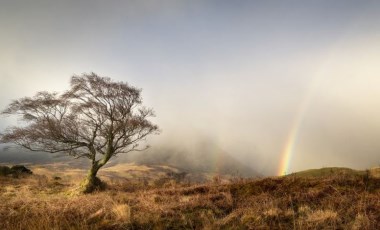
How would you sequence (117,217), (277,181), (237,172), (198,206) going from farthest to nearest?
(237,172) < (277,181) < (198,206) < (117,217)

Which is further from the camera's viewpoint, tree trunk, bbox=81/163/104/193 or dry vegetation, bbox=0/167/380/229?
tree trunk, bbox=81/163/104/193

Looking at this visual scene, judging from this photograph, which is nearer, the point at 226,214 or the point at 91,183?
the point at 226,214

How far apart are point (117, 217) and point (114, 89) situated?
22.0 metres

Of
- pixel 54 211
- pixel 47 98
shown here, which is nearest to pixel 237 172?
pixel 54 211

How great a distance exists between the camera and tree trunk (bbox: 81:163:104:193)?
2822cm

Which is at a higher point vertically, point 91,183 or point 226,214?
point 91,183

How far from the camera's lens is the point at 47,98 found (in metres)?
31.7

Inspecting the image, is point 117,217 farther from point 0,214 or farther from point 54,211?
point 0,214

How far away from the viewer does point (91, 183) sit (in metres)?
28.9

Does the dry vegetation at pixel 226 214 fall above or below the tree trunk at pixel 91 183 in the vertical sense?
below

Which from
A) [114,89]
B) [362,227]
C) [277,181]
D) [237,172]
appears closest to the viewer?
[362,227]

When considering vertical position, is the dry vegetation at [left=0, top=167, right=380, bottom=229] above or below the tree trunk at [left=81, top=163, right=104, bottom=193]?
below

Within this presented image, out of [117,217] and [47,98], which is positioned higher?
Answer: [47,98]

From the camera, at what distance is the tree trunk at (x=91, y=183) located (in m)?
28.2
